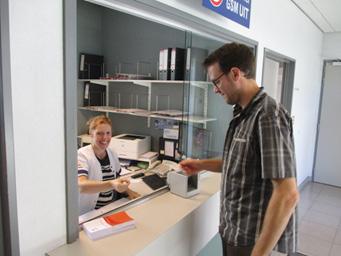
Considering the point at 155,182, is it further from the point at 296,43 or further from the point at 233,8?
the point at 296,43

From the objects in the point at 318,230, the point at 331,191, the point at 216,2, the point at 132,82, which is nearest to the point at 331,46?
the point at 331,191

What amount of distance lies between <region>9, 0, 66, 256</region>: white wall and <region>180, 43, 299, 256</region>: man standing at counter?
70cm

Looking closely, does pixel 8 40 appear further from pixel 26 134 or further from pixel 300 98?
pixel 300 98

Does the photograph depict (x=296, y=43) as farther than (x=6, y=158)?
Yes

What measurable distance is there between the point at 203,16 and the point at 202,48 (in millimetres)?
312

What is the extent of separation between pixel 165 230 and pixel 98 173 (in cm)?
85

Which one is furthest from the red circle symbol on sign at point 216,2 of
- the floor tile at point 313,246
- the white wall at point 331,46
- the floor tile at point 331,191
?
the floor tile at point 331,191

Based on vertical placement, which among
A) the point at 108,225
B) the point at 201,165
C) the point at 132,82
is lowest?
the point at 108,225

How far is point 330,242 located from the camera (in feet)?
10.4

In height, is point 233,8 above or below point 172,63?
above

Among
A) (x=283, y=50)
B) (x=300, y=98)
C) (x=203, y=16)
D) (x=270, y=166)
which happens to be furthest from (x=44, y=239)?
(x=300, y=98)

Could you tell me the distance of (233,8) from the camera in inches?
79.7

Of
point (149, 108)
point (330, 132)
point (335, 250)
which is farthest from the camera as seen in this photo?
point (330, 132)

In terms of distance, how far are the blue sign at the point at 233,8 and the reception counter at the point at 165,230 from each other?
3.88ft
